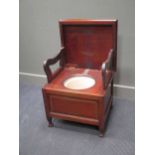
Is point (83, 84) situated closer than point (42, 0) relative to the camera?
Yes

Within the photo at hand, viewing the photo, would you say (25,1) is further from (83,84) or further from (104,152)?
(104,152)

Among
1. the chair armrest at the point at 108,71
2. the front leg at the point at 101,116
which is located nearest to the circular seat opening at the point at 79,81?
the chair armrest at the point at 108,71

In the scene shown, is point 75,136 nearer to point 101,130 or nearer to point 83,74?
point 101,130

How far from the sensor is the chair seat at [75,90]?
1.31 metres

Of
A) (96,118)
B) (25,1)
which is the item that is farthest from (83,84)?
(25,1)

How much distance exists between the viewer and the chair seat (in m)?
1.31

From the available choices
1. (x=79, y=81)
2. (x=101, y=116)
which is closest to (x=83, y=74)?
(x=79, y=81)

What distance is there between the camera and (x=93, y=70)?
164 centimetres

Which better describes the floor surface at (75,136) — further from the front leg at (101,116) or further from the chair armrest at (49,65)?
the chair armrest at (49,65)

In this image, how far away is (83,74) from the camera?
1.58m

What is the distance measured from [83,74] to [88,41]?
0.88 feet
